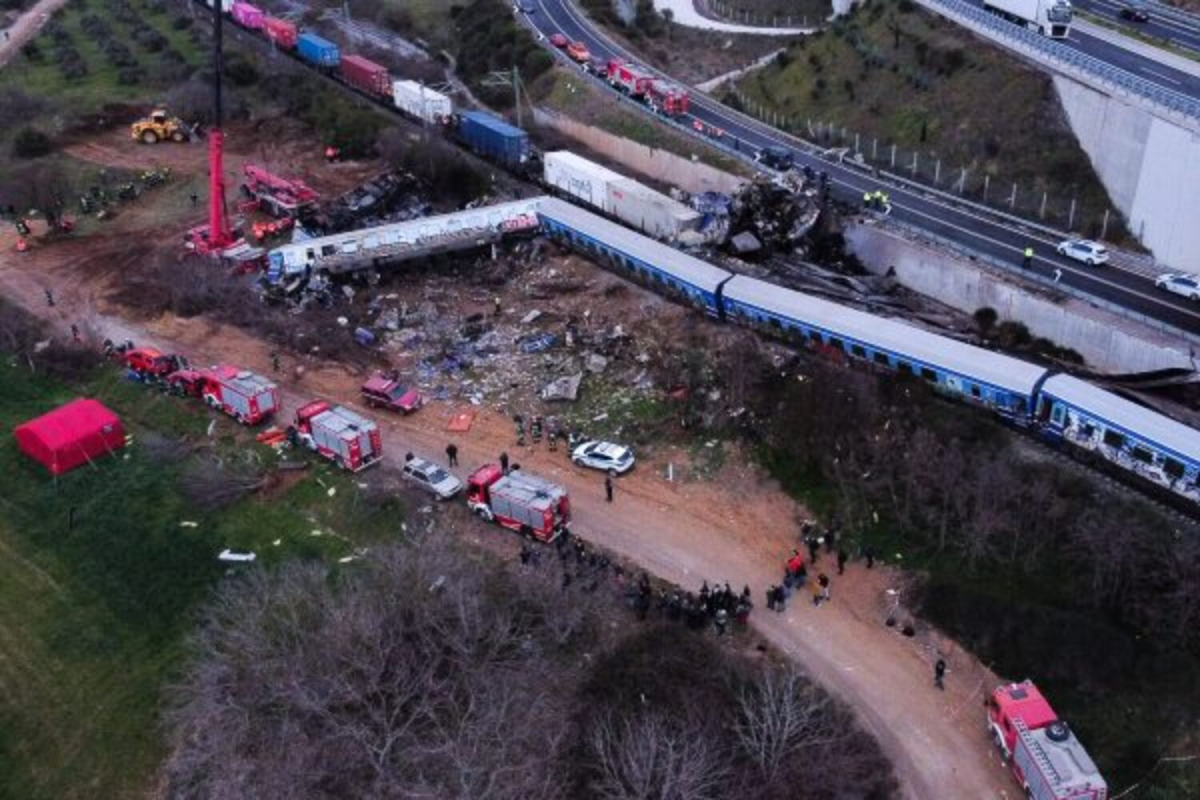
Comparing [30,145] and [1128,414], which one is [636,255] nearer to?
[1128,414]

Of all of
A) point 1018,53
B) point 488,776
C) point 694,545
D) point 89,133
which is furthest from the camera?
point 89,133

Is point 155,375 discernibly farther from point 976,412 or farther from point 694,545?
point 976,412

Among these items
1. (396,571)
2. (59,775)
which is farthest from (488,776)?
(59,775)

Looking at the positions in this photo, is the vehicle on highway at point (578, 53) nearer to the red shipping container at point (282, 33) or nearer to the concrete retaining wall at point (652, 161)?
the concrete retaining wall at point (652, 161)

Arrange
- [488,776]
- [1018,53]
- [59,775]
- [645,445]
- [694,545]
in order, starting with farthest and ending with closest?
1. [1018,53]
2. [645,445]
3. [694,545]
4. [59,775]
5. [488,776]

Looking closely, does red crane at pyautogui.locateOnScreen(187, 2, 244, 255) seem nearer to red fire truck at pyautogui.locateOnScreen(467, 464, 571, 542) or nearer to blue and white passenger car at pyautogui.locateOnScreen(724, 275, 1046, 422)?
red fire truck at pyautogui.locateOnScreen(467, 464, 571, 542)

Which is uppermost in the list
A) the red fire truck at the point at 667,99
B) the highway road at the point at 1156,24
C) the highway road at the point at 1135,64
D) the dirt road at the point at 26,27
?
the highway road at the point at 1156,24

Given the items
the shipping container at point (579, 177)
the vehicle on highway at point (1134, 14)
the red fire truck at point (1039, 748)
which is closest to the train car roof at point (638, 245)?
the shipping container at point (579, 177)
